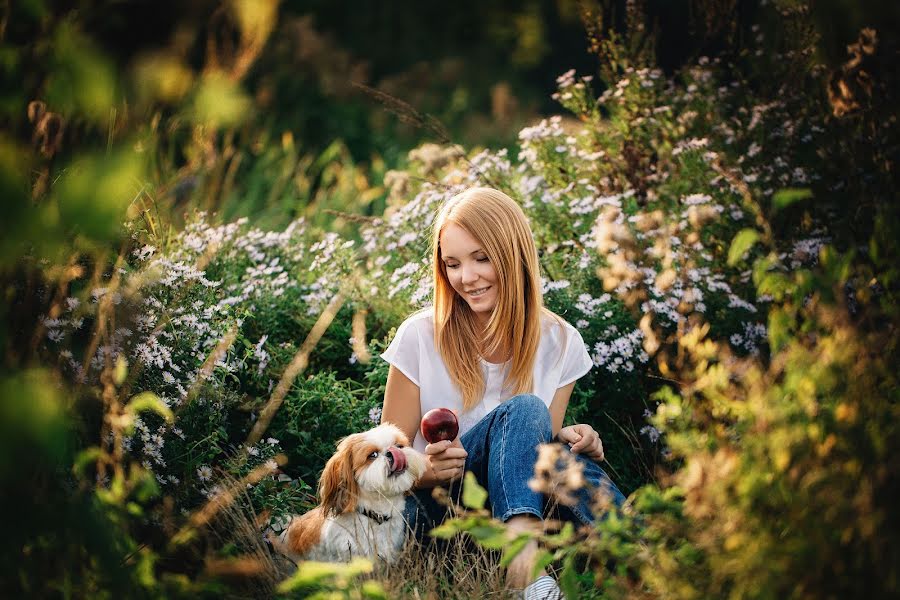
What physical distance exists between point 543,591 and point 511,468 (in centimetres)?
36

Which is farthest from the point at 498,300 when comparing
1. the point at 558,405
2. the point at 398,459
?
the point at 398,459

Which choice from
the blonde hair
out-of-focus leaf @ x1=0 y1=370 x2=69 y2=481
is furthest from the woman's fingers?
out-of-focus leaf @ x1=0 y1=370 x2=69 y2=481

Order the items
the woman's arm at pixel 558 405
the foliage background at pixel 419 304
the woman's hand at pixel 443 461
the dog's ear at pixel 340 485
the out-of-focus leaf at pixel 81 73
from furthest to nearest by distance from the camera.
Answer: the woman's arm at pixel 558 405 < the woman's hand at pixel 443 461 < the dog's ear at pixel 340 485 < the foliage background at pixel 419 304 < the out-of-focus leaf at pixel 81 73

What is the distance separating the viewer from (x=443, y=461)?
104 inches

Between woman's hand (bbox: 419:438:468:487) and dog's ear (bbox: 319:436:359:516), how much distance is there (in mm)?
257

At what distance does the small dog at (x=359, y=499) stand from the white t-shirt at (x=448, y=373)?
422mm

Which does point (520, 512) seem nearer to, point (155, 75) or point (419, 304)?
point (419, 304)

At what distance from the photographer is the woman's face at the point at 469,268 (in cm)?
291

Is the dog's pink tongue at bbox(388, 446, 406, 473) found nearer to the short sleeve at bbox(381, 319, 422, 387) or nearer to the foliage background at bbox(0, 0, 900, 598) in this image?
the foliage background at bbox(0, 0, 900, 598)

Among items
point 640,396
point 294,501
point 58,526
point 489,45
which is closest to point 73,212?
point 58,526

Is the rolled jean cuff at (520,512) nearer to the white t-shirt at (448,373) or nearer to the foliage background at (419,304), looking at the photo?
the foliage background at (419,304)

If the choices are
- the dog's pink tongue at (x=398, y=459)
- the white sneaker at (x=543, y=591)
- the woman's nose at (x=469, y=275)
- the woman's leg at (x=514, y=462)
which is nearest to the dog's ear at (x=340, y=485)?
the dog's pink tongue at (x=398, y=459)

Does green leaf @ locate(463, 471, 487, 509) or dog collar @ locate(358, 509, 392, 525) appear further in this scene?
dog collar @ locate(358, 509, 392, 525)

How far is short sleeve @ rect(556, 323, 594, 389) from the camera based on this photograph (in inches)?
119
